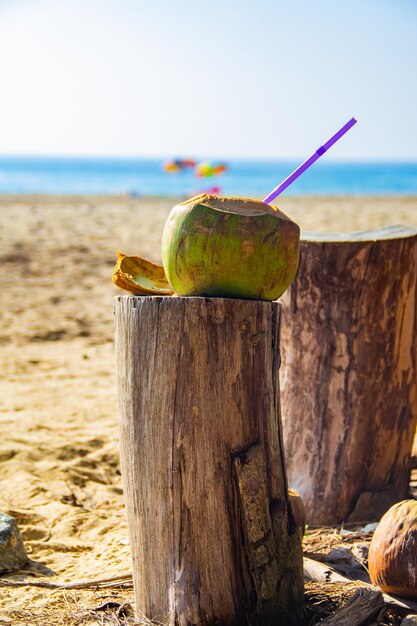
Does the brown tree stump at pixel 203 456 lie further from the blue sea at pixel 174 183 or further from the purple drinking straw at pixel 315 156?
the blue sea at pixel 174 183

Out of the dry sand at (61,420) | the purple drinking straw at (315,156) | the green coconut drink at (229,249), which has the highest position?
the purple drinking straw at (315,156)

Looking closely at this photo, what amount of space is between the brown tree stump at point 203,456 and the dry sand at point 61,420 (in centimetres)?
29

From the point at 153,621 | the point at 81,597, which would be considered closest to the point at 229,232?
the point at 153,621

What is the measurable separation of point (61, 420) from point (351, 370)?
6.47 feet

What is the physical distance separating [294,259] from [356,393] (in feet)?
3.55

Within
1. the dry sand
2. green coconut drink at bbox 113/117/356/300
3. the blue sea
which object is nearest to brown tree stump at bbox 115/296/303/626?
green coconut drink at bbox 113/117/356/300

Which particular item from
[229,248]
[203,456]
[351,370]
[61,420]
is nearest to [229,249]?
[229,248]

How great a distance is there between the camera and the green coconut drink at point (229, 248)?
183cm

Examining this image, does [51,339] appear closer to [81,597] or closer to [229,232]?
[81,597]

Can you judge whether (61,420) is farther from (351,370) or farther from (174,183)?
(174,183)

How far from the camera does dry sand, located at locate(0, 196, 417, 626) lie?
242cm

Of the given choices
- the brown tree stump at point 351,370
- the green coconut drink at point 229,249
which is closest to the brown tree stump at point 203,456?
the green coconut drink at point 229,249

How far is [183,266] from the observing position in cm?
A: 188

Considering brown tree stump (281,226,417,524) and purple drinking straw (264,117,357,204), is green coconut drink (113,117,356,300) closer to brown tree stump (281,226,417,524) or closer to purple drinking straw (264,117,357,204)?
Answer: purple drinking straw (264,117,357,204)
